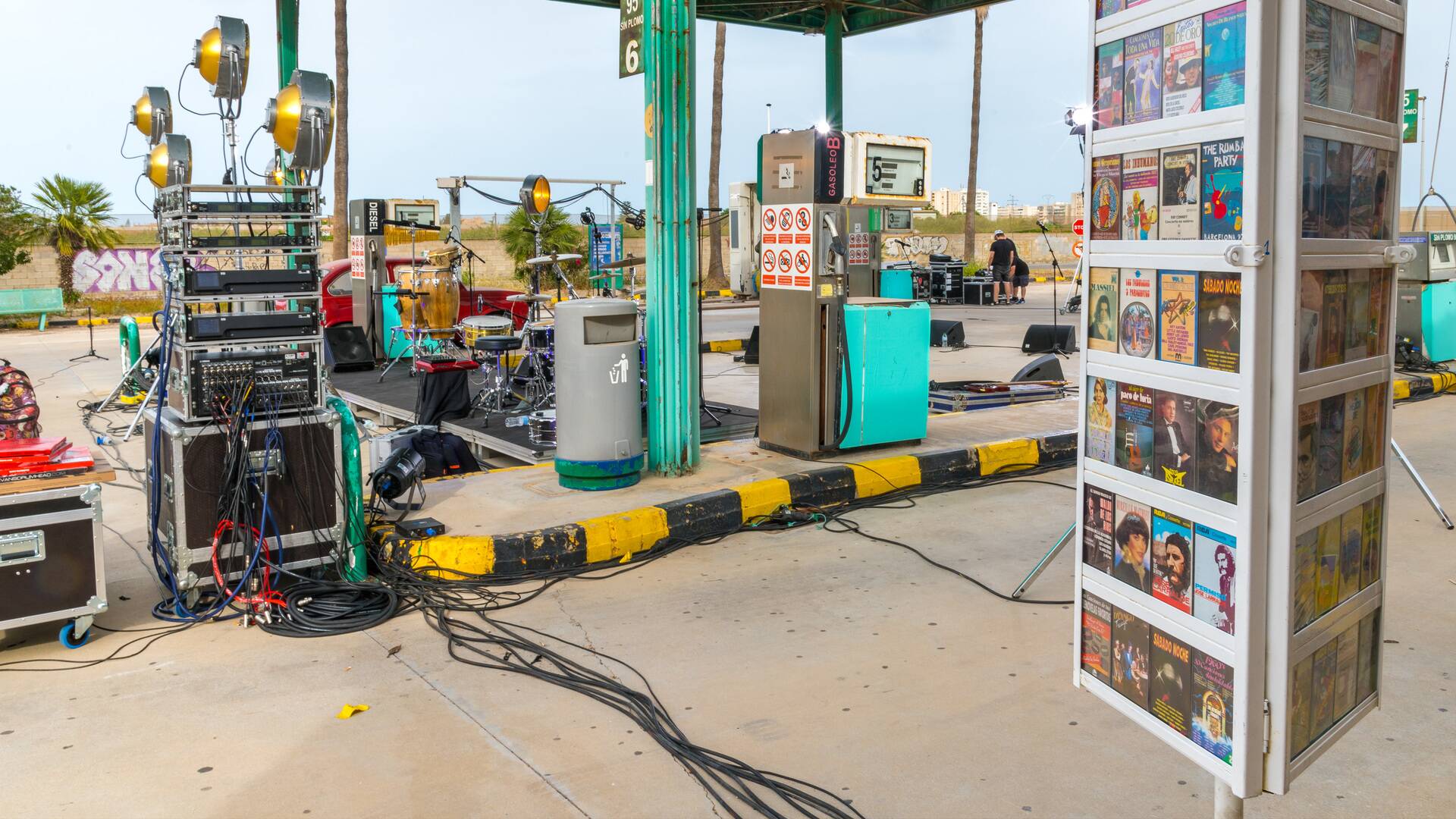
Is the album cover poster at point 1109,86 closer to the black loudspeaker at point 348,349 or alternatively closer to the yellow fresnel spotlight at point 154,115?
the yellow fresnel spotlight at point 154,115

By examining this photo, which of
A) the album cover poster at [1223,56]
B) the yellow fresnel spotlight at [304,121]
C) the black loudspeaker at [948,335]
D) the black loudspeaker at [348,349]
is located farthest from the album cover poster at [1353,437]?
the black loudspeaker at [948,335]

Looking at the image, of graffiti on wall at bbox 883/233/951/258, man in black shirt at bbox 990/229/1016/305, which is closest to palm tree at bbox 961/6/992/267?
graffiti on wall at bbox 883/233/951/258

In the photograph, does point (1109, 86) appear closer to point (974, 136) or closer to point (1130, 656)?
point (1130, 656)

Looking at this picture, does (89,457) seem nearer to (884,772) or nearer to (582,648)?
(582,648)

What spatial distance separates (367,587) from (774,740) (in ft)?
7.62

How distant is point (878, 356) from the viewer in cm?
723

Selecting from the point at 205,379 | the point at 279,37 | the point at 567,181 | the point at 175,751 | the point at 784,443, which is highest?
the point at 279,37

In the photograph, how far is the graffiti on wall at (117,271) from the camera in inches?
973

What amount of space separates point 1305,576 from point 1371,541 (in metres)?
0.43

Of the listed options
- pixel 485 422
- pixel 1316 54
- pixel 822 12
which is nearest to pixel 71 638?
pixel 485 422

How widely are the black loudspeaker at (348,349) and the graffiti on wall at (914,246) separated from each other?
13612 mm

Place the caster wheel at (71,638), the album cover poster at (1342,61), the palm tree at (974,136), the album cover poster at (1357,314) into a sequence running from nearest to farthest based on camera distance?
the album cover poster at (1342,61) → the album cover poster at (1357,314) → the caster wheel at (71,638) → the palm tree at (974,136)

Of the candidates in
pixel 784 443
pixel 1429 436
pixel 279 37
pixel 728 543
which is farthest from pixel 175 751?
pixel 1429 436

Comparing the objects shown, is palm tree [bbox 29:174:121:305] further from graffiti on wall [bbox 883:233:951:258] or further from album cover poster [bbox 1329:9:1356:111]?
album cover poster [bbox 1329:9:1356:111]
